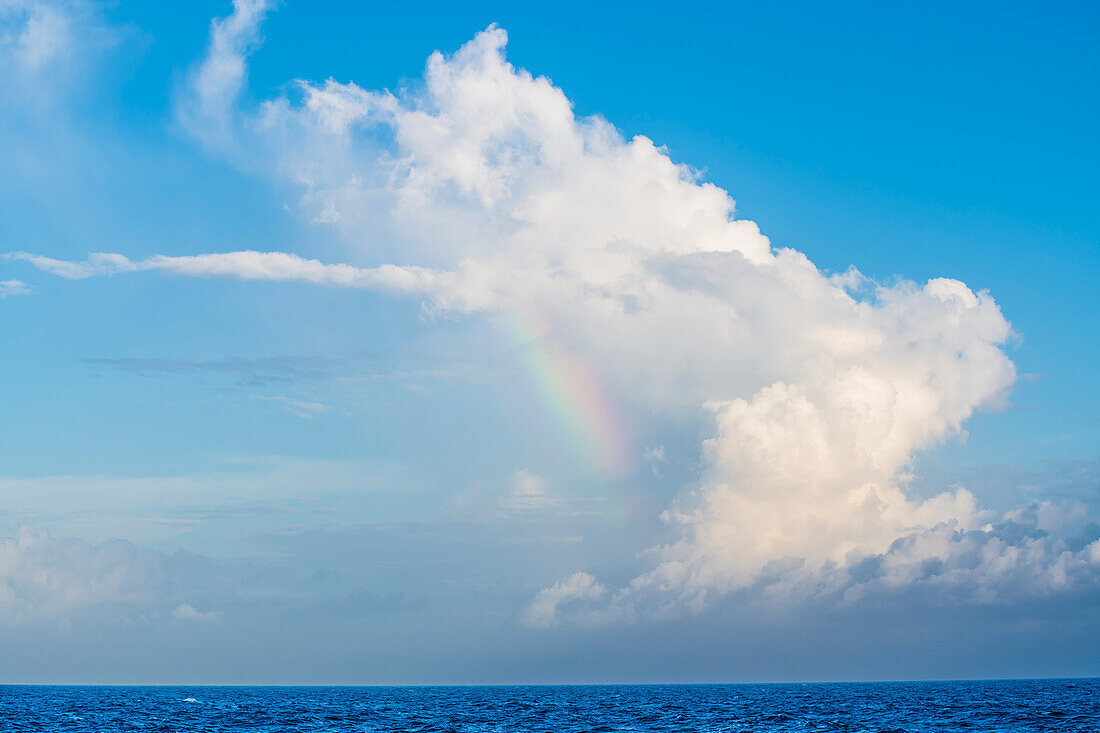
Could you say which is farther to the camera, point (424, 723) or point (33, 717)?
point (33, 717)

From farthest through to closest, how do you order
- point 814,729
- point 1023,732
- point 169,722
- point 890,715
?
point 890,715
point 169,722
point 814,729
point 1023,732

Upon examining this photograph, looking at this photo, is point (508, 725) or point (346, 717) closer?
point (508, 725)

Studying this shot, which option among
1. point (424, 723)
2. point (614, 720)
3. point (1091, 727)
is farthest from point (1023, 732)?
point (424, 723)

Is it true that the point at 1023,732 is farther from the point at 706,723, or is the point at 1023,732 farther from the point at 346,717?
the point at 346,717

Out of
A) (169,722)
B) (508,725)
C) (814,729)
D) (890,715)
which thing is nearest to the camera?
(814,729)

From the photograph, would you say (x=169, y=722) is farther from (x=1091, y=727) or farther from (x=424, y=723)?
(x=1091, y=727)

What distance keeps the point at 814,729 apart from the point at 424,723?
5254 centimetres

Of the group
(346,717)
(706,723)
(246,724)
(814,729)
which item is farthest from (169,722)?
(814,729)

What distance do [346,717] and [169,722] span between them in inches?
1118

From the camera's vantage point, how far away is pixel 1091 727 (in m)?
115

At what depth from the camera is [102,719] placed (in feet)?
507

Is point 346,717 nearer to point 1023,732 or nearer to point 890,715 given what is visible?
point 890,715

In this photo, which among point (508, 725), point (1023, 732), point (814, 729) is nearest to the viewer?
point (1023, 732)

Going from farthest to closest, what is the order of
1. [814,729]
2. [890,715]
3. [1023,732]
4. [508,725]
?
1. [890,715]
2. [508,725]
3. [814,729]
4. [1023,732]
